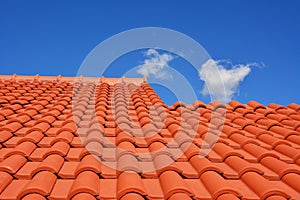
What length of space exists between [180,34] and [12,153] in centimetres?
343

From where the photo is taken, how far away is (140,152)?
11.0 ft

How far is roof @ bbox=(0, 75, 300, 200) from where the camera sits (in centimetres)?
252

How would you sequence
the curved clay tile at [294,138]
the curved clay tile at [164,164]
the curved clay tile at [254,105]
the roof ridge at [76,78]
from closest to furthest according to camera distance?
the curved clay tile at [164,164] → the curved clay tile at [294,138] → the curved clay tile at [254,105] → the roof ridge at [76,78]

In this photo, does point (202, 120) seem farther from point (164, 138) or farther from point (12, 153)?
point (12, 153)

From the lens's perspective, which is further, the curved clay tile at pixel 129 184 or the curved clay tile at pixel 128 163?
the curved clay tile at pixel 128 163

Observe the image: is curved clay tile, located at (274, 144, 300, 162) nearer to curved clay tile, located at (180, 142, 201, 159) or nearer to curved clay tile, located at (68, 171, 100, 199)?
curved clay tile, located at (180, 142, 201, 159)

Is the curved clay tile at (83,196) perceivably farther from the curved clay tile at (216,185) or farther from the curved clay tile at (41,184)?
the curved clay tile at (216,185)

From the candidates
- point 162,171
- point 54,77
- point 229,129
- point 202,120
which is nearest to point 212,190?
point 162,171

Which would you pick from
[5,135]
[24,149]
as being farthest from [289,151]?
[5,135]

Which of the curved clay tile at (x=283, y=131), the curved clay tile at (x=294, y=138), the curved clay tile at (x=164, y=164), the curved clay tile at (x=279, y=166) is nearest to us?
the curved clay tile at (x=164, y=164)

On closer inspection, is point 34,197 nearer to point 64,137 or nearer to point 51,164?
A: point 51,164

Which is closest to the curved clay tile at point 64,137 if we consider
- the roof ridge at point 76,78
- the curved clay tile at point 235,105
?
the curved clay tile at point 235,105

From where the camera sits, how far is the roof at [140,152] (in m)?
2.52

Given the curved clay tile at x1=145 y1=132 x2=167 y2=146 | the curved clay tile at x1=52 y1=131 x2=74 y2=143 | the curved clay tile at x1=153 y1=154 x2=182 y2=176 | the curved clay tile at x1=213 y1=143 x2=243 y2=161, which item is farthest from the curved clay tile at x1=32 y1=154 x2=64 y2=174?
the curved clay tile at x1=213 y1=143 x2=243 y2=161
